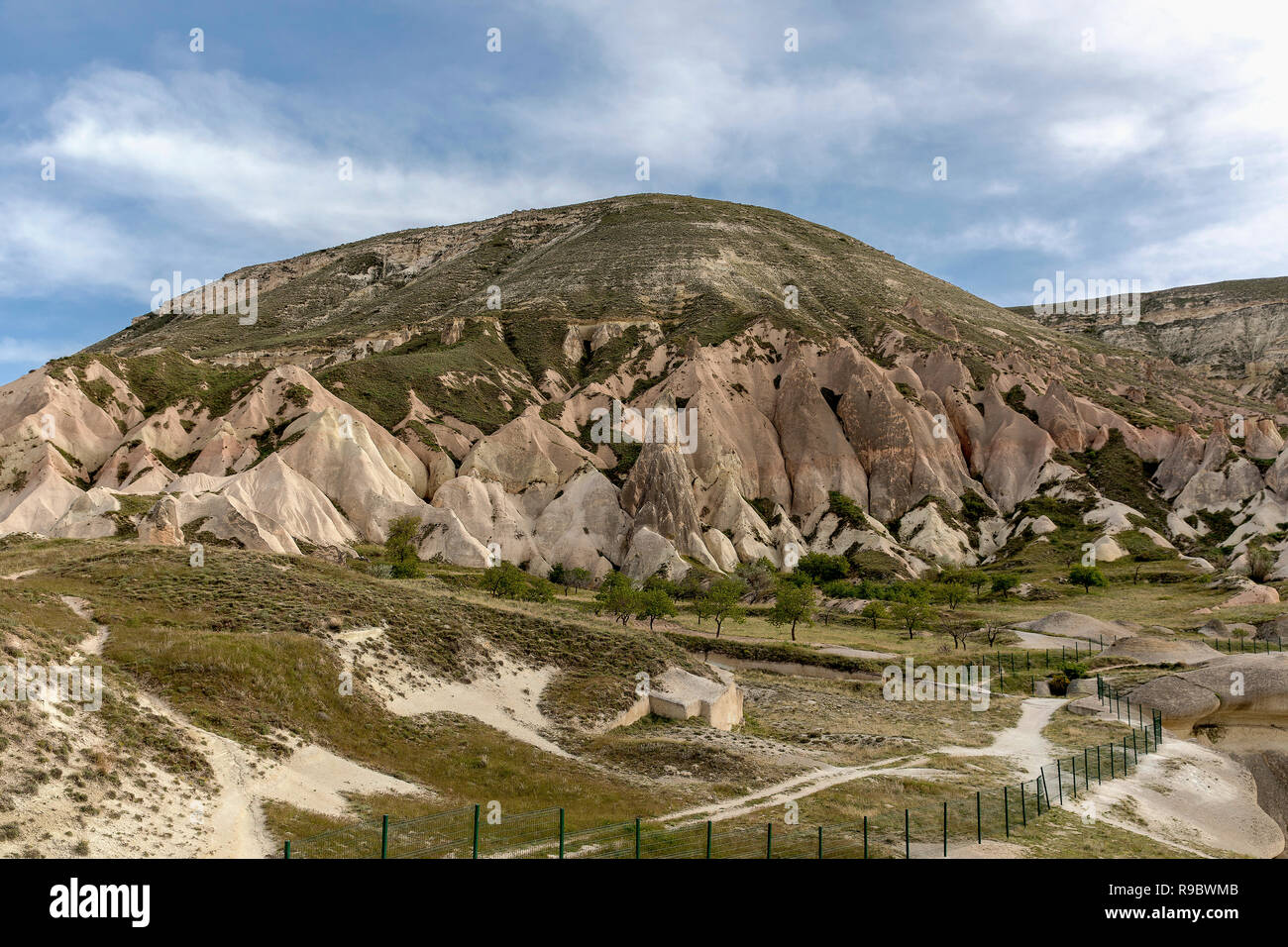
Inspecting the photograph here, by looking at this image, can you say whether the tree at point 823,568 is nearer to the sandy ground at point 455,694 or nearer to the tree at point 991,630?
the tree at point 991,630

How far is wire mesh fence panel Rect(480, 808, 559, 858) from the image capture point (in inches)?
705

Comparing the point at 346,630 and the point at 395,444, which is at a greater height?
the point at 395,444

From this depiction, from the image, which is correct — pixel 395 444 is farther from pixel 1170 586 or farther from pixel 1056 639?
pixel 1170 586

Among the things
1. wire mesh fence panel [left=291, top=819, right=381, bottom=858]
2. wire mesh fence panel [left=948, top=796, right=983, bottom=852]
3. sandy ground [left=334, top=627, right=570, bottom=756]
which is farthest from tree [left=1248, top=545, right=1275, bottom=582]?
wire mesh fence panel [left=291, top=819, right=381, bottom=858]

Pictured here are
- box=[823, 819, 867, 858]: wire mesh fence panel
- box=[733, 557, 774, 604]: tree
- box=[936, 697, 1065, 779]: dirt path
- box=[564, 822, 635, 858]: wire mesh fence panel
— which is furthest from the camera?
box=[733, 557, 774, 604]: tree

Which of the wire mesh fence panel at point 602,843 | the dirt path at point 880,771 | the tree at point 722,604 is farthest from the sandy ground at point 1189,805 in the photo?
the tree at point 722,604

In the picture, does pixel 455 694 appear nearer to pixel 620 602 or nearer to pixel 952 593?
pixel 620 602

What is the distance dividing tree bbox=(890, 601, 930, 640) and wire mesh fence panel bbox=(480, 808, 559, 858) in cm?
A: 5198

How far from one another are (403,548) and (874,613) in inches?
1566

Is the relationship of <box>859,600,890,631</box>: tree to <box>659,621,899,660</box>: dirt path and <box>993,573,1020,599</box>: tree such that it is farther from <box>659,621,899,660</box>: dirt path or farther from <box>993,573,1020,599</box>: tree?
<box>993,573,1020,599</box>: tree

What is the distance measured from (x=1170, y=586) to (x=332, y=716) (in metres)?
84.2

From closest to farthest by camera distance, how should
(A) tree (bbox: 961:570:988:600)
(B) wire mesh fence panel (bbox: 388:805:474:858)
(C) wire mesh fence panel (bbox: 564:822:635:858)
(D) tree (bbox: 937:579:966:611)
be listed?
(B) wire mesh fence panel (bbox: 388:805:474:858), (C) wire mesh fence panel (bbox: 564:822:635:858), (D) tree (bbox: 937:579:966:611), (A) tree (bbox: 961:570:988:600)

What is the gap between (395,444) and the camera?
91875mm

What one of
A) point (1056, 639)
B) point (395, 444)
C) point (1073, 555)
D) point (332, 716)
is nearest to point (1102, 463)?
point (1073, 555)
